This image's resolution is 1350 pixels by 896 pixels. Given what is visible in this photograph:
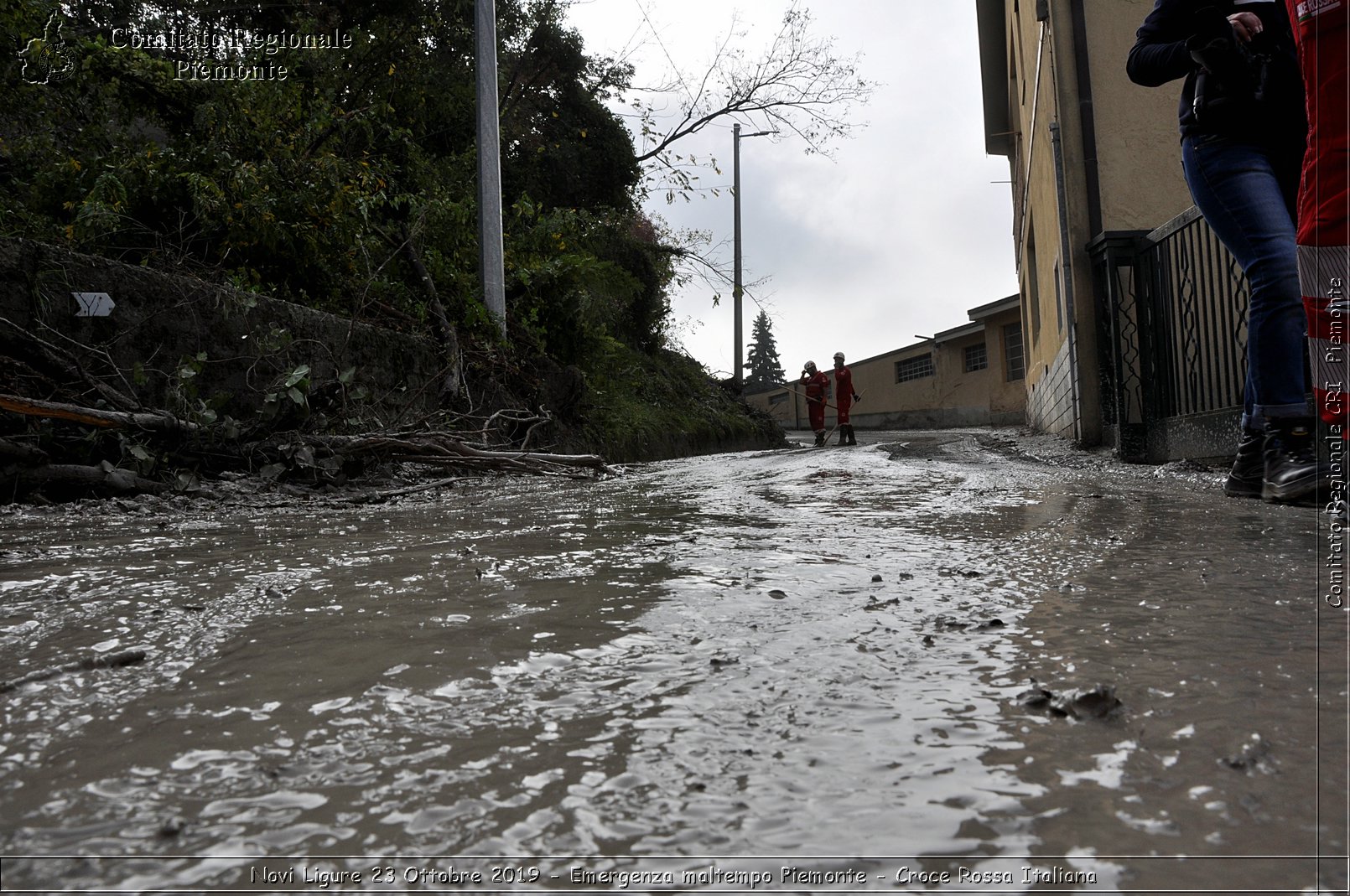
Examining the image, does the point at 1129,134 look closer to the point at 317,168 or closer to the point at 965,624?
the point at 317,168

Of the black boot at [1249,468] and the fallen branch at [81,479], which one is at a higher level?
the fallen branch at [81,479]

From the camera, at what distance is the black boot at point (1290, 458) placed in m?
2.64

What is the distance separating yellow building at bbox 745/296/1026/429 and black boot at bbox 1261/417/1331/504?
708 inches

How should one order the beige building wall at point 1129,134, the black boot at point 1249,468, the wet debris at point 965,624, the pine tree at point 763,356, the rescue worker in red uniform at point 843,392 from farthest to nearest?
the pine tree at point 763,356 < the rescue worker in red uniform at point 843,392 < the beige building wall at point 1129,134 < the black boot at point 1249,468 < the wet debris at point 965,624

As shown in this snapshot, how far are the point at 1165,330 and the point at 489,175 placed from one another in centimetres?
606

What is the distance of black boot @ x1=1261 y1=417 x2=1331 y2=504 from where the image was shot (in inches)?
104

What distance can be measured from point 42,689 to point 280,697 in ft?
0.99

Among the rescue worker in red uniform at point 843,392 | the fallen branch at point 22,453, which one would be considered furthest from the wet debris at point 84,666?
the rescue worker in red uniform at point 843,392

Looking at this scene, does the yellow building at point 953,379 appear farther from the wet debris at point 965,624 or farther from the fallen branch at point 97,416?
the wet debris at point 965,624

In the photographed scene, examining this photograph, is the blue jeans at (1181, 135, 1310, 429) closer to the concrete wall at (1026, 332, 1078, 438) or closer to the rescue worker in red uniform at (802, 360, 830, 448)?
the concrete wall at (1026, 332, 1078, 438)

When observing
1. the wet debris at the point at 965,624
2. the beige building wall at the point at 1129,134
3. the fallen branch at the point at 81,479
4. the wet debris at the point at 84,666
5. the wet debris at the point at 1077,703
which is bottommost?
the wet debris at the point at 1077,703

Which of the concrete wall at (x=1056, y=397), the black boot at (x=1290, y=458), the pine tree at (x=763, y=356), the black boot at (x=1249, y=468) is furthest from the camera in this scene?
the pine tree at (x=763, y=356)

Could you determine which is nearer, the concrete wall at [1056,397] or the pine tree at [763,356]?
the concrete wall at [1056,397]

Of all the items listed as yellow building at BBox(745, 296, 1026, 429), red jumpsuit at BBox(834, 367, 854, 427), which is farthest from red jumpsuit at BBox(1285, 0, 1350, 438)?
yellow building at BBox(745, 296, 1026, 429)
